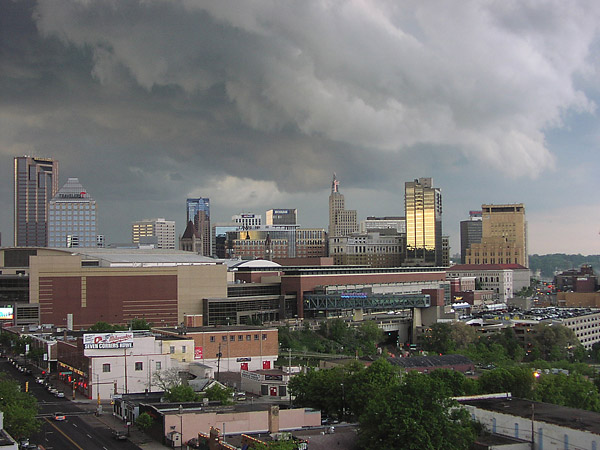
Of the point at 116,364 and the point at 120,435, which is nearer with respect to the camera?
the point at 120,435

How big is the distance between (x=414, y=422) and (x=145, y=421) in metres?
21.5

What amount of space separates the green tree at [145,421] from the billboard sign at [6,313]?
7577 cm

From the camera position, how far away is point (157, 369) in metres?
80.4

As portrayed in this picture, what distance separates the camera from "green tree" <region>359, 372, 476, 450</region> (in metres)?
46.1

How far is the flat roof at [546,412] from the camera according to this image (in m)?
50.8

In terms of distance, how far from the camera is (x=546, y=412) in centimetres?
5494

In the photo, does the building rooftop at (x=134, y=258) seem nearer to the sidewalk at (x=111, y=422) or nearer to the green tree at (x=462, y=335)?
the green tree at (x=462, y=335)

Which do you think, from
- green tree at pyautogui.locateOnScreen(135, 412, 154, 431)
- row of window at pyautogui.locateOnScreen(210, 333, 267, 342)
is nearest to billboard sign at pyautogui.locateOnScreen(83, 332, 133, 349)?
row of window at pyautogui.locateOnScreen(210, 333, 267, 342)

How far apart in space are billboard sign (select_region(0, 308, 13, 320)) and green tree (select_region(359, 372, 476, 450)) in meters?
92.1

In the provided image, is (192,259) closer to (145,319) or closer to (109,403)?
(145,319)

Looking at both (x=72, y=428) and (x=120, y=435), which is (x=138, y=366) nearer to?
(x=72, y=428)

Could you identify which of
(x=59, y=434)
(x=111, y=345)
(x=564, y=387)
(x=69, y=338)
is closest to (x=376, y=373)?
(x=564, y=387)

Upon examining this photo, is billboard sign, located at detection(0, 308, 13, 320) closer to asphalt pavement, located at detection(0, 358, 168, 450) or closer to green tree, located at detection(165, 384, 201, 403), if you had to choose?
asphalt pavement, located at detection(0, 358, 168, 450)

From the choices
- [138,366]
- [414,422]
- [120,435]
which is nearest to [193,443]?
[120,435]
